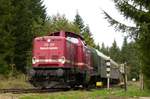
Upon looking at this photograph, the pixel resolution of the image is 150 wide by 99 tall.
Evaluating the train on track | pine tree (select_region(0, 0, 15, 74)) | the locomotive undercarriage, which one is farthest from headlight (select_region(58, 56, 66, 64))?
pine tree (select_region(0, 0, 15, 74))

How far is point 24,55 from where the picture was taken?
193 feet

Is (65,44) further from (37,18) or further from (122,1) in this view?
(37,18)

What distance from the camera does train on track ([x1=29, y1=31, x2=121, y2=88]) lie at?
92.9ft

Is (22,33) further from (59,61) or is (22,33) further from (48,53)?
(59,61)

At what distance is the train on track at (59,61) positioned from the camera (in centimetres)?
2831

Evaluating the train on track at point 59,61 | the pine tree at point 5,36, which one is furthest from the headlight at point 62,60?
the pine tree at point 5,36

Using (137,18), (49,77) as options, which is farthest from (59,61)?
(137,18)

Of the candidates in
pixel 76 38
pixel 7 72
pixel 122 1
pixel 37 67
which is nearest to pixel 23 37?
pixel 7 72

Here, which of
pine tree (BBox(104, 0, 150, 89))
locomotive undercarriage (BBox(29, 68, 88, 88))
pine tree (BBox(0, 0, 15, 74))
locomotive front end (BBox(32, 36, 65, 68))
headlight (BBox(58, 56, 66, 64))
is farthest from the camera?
pine tree (BBox(0, 0, 15, 74))

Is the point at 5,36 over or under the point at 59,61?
over

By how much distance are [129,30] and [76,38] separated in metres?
11.6

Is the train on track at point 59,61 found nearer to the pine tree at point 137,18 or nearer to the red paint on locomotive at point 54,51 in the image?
the red paint on locomotive at point 54,51

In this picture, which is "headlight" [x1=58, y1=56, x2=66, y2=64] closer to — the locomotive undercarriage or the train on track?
the train on track

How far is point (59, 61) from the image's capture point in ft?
95.6
